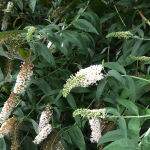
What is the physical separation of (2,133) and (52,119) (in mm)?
290

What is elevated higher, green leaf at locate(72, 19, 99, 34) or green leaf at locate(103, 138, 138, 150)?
green leaf at locate(72, 19, 99, 34)

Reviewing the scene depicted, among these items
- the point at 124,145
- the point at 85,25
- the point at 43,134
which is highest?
the point at 85,25

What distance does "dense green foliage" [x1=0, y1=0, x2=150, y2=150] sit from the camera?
4.56 ft

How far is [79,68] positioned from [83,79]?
0.48m

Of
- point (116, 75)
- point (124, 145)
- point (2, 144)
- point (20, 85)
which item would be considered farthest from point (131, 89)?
point (2, 144)

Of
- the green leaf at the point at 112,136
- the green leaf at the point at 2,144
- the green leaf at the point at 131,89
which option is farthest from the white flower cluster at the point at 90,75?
the green leaf at the point at 2,144

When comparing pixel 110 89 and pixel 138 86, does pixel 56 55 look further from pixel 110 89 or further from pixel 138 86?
pixel 138 86

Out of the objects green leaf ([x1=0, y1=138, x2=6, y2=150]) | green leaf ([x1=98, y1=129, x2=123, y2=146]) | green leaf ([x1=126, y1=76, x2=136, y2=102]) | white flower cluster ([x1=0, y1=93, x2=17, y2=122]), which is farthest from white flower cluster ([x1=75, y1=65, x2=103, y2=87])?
green leaf ([x1=0, y1=138, x2=6, y2=150])

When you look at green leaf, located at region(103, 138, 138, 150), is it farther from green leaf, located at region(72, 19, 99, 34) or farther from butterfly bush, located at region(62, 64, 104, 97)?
green leaf, located at region(72, 19, 99, 34)

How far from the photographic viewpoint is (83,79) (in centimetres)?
131

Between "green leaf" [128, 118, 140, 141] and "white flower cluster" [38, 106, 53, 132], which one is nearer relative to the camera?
"green leaf" [128, 118, 140, 141]

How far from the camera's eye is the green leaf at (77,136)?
4.74ft

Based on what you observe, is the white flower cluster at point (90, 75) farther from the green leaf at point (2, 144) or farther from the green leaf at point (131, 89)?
the green leaf at point (2, 144)

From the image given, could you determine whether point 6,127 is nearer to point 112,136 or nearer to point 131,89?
point 112,136
